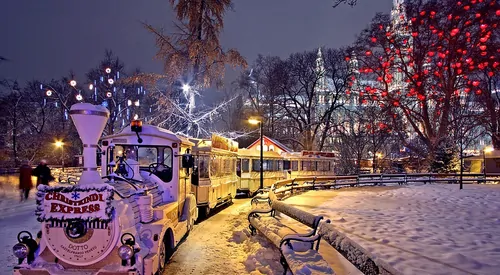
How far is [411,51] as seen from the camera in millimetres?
29922

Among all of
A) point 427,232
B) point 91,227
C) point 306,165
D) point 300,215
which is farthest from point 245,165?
point 91,227

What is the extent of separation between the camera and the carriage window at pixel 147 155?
9.25 metres

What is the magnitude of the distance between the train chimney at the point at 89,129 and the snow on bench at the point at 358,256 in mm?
3700

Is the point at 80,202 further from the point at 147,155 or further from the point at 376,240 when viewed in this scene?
the point at 376,240

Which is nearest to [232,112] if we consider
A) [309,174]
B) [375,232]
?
[309,174]

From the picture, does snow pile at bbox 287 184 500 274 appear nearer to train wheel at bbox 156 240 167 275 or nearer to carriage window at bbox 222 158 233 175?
train wheel at bbox 156 240 167 275

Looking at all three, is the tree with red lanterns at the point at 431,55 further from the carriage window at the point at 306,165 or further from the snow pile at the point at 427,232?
the snow pile at the point at 427,232

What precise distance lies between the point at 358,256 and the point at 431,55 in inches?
1072

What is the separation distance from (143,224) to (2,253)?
3.89 m

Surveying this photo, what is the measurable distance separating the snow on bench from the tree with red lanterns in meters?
24.4

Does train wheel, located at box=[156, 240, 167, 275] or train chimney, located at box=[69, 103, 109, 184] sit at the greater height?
train chimney, located at box=[69, 103, 109, 184]

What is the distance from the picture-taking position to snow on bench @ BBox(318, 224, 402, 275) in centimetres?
461

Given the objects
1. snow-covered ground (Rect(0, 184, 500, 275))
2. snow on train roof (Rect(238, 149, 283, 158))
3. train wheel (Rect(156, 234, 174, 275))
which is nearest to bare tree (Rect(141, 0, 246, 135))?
snow on train roof (Rect(238, 149, 283, 158))

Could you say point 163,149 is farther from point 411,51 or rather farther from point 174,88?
point 411,51
